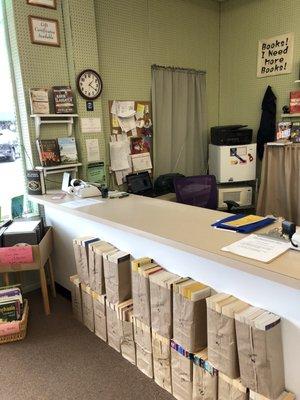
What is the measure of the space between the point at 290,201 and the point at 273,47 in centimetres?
176

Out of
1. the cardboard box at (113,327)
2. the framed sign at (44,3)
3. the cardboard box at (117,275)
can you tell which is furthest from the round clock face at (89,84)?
the cardboard box at (113,327)

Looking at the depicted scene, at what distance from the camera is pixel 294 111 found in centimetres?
337

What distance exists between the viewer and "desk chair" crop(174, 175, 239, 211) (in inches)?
117

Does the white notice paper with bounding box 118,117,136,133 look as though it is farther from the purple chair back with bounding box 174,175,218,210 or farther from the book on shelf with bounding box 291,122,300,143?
the book on shelf with bounding box 291,122,300,143

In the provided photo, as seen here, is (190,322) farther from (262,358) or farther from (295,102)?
(295,102)

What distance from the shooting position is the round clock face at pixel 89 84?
2.76 metres

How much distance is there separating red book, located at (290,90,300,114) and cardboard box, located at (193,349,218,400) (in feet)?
9.19

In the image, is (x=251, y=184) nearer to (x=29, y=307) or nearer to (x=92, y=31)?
(x=92, y=31)

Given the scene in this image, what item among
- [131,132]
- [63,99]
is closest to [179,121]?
[131,132]

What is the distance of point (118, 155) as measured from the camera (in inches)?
127

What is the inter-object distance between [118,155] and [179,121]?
99 cm

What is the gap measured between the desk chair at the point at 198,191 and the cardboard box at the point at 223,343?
63.2 inches

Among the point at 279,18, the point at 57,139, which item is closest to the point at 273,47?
the point at 279,18

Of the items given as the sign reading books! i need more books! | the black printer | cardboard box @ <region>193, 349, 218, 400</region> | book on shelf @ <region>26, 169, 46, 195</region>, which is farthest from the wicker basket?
the black printer
